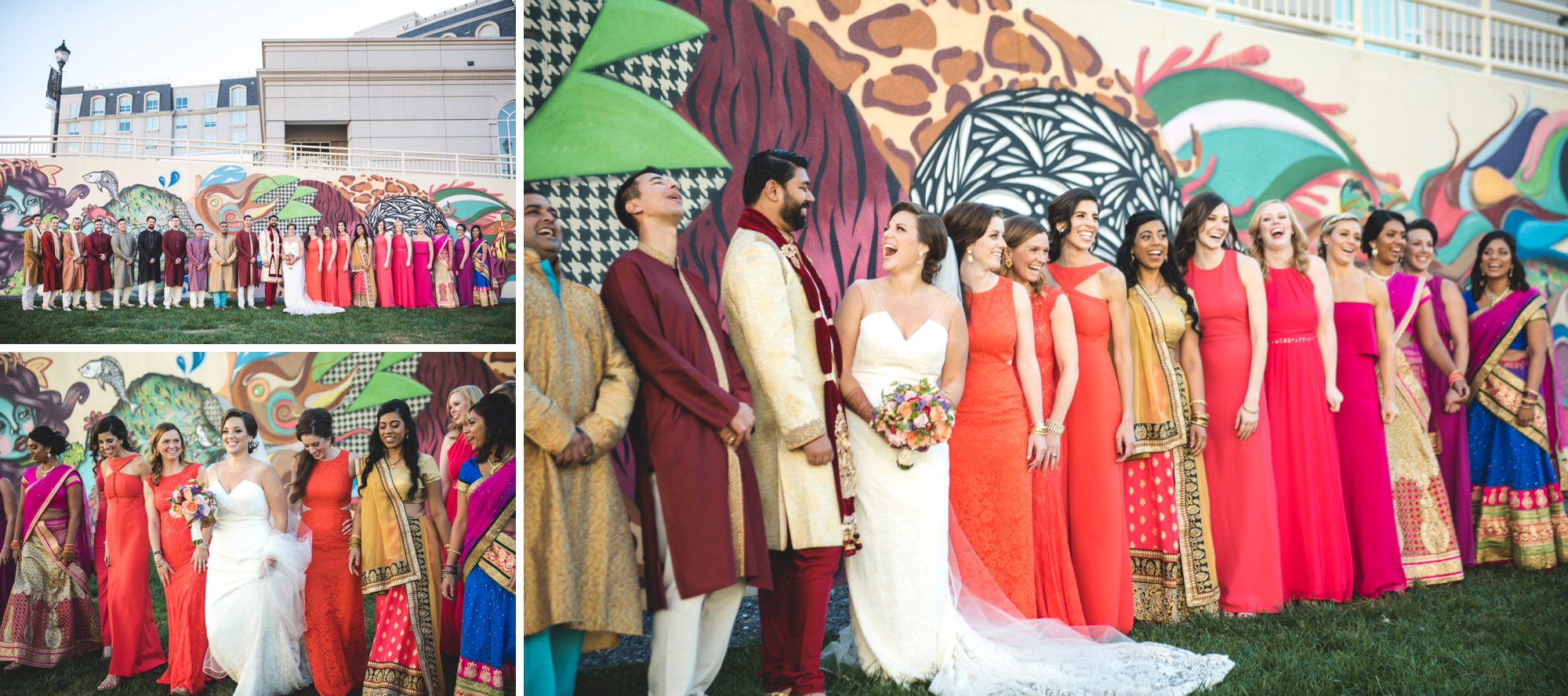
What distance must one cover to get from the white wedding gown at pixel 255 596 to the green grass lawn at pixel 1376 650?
1.28m

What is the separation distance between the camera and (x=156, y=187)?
3.11m

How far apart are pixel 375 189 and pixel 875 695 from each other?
223 cm

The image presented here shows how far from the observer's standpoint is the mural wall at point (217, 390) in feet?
10.3

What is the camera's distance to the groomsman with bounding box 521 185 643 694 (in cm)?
325

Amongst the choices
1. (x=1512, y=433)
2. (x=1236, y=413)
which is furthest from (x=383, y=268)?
(x=1512, y=433)

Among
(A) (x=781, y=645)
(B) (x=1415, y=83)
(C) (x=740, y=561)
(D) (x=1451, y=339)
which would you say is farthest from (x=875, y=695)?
(B) (x=1415, y=83)

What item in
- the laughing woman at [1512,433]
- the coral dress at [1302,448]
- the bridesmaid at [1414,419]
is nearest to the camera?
the coral dress at [1302,448]

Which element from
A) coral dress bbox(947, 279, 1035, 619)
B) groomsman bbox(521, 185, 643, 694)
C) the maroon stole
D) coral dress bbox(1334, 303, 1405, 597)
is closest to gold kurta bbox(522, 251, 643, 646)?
groomsman bbox(521, 185, 643, 694)

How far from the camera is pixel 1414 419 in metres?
5.89

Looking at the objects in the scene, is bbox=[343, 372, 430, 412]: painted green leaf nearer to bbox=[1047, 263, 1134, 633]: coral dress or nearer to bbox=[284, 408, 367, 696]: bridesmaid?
bbox=[284, 408, 367, 696]: bridesmaid

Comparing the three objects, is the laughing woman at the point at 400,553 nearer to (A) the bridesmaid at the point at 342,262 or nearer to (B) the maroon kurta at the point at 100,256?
(A) the bridesmaid at the point at 342,262

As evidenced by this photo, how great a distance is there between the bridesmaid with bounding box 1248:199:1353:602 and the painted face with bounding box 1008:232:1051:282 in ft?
4.13

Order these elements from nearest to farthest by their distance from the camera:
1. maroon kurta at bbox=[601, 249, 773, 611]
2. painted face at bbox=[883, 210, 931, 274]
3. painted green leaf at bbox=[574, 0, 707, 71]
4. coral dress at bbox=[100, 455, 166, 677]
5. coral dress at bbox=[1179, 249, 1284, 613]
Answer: maroon kurta at bbox=[601, 249, 773, 611] → painted face at bbox=[883, 210, 931, 274] → coral dress at bbox=[100, 455, 166, 677] → coral dress at bbox=[1179, 249, 1284, 613] → painted green leaf at bbox=[574, 0, 707, 71]

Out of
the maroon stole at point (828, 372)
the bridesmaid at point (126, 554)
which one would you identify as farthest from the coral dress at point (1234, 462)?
the bridesmaid at point (126, 554)
